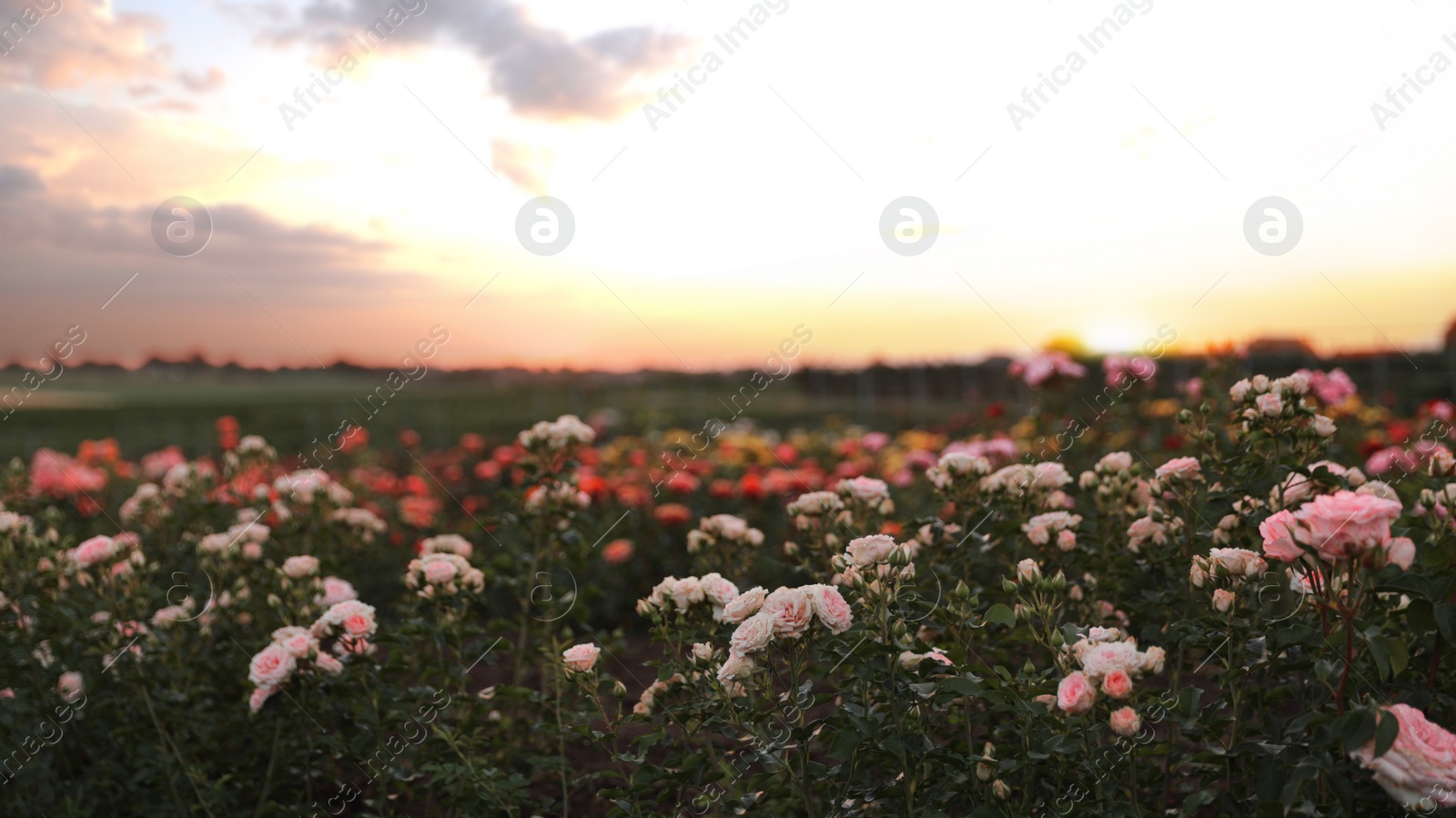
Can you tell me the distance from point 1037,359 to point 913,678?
137 inches

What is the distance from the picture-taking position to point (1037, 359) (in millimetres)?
5016

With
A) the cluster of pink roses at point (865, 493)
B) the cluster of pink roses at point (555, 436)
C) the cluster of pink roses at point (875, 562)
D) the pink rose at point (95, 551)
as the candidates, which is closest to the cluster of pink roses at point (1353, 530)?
the cluster of pink roses at point (875, 562)

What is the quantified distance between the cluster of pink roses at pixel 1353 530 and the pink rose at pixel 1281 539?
0.14 feet

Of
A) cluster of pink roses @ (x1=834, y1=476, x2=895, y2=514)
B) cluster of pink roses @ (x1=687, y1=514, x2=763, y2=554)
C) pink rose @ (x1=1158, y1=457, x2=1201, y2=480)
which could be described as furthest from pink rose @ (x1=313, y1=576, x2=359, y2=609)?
pink rose @ (x1=1158, y1=457, x2=1201, y2=480)

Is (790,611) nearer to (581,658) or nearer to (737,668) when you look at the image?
(737,668)

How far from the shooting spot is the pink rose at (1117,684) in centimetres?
164

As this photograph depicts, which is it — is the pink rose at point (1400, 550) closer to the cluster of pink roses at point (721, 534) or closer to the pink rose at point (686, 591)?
the pink rose at point (686, 591)

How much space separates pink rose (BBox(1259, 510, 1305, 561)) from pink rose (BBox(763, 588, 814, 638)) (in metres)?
0.84

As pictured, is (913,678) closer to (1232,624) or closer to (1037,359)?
(1232,624)

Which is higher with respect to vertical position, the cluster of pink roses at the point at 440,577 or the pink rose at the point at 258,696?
the pink rose at the point at 258,696

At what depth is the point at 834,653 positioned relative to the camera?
1931 millimetres

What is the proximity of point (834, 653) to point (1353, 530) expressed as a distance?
3.15 ft

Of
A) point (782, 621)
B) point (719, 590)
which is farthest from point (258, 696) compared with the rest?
point (782, 621)

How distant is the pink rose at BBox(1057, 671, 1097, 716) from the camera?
167cm
